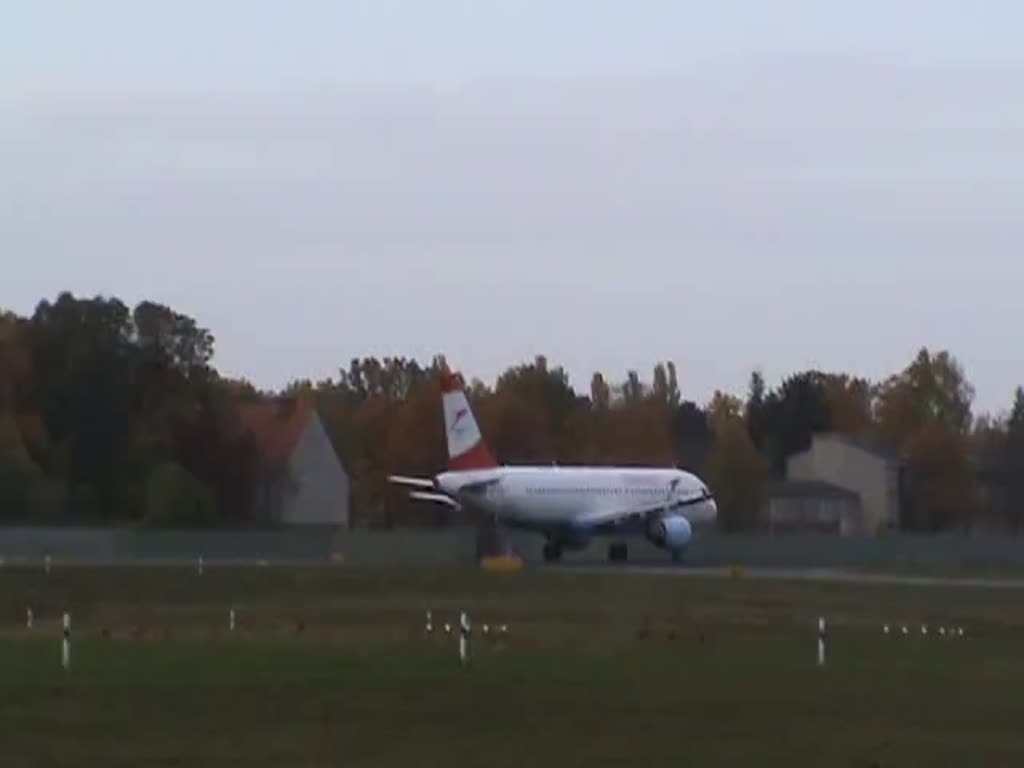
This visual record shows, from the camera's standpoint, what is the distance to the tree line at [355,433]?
118 meters

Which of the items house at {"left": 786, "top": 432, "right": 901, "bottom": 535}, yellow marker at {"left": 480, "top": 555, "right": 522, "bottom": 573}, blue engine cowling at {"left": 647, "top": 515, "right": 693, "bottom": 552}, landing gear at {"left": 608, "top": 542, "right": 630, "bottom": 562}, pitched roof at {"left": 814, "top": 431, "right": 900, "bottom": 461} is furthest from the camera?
pitched roof at {"left": 814, "top": 431, "right": 900, "bottom": 461}

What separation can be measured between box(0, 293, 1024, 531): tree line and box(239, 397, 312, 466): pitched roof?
163 cm

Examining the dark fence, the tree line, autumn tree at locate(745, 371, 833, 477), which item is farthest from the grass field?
autumn tree at locate(745, 371, 833, 477)

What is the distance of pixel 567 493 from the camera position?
96438mm

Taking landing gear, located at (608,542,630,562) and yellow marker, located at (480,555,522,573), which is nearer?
yellow marker, located at (480,555,522,573)

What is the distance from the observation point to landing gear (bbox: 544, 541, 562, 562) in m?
98.9

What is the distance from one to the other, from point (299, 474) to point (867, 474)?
43.2 m

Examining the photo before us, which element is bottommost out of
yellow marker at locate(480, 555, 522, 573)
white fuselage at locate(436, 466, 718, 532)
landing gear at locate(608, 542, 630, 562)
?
yellow marker at locate(480, 555, 522, 573)

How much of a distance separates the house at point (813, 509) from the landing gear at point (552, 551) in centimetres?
5443

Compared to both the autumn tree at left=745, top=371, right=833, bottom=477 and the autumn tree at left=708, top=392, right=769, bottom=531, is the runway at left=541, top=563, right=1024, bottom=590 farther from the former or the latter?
the autumn tree at left=745, top=371, right=833, bottom=477

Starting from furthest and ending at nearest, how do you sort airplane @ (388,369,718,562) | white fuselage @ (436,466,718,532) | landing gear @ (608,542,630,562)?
landing gear @ (608,542,630,562), airplane @ (388,369,718,562), white fuselage @ (436,466,718,532)

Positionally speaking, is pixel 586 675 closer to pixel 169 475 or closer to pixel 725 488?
pixel 169 475

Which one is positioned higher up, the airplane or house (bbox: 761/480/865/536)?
house (bbox: 761/480/865/536)

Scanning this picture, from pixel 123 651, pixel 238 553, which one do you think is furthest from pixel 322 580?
pixel 123 651
